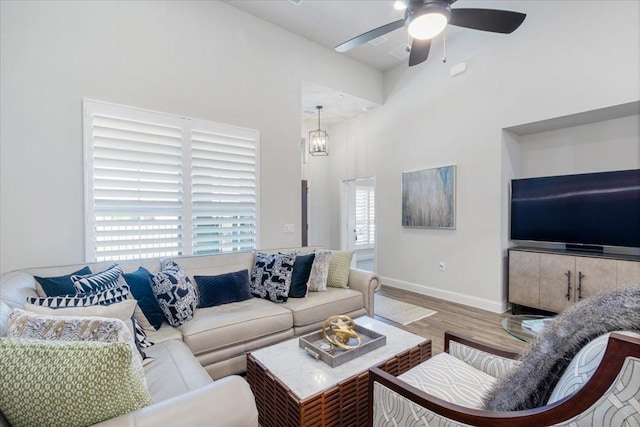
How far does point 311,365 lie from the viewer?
168 cm

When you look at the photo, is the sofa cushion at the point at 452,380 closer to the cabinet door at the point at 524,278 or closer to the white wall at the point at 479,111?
the cabinet door at the point at 524,278

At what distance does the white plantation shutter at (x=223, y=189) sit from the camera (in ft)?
10.8

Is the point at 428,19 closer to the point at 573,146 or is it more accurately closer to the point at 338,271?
the point at 338,271

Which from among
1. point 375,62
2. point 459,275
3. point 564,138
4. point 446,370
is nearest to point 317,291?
point 446,370

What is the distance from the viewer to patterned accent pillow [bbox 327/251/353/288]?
3.23 m

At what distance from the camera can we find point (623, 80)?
289 cm

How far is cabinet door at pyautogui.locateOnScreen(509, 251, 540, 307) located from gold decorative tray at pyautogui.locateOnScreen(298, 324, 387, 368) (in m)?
2.65

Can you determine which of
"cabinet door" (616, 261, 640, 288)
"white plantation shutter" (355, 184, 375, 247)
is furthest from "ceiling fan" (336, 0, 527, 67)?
"white plantation shutter" (355, 184, 375, 247)

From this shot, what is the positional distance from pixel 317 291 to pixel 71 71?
9.98 feet

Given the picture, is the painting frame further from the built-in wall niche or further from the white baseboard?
the white baseboard

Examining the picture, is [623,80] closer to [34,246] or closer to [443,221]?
[443,221]

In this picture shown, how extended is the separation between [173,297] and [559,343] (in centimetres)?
226

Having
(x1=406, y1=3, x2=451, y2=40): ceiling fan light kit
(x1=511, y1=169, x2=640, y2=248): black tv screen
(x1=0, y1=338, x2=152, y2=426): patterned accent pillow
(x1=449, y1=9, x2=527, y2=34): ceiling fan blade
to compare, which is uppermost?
(x1=449, y1=9, x2=527, y2=34): ceiling fan blade

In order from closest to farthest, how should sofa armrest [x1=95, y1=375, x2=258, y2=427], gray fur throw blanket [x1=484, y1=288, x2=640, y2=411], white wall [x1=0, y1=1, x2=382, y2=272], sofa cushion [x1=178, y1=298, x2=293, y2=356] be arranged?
gray fur throw blanket [x1=484, y1=288, x2=640, y2=411] < sofa armrest [x1=95, y1=375, x2=258, y2=427] < sofa cushion [x1=178, y1=298, x2=293, y2=356] < white wall [x1=0, y1=1, x2=382, y2=272]
